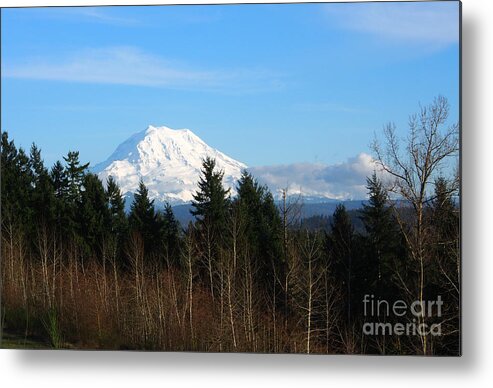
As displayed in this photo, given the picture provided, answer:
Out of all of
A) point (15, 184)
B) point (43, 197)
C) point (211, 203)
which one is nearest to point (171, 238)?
point (211, 203)

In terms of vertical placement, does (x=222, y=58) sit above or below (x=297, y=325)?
above

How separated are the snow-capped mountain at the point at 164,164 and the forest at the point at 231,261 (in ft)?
0.22

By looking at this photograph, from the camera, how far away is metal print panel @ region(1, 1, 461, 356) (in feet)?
21.1

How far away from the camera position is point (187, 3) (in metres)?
6.67

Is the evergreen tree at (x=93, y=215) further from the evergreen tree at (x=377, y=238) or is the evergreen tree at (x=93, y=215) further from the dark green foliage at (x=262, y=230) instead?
the evergreen tree at (x=377, y=238)

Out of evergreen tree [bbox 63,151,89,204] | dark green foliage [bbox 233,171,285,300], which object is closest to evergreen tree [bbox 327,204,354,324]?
dark green foliage [bbox 233,171,285,300]

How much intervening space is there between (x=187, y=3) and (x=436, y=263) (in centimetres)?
254

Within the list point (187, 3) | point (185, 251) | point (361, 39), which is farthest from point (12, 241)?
point (361, 39)

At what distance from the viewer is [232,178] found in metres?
6.70

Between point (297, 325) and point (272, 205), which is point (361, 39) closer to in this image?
point (272, 205)

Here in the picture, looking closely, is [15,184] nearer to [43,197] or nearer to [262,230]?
[43,197]

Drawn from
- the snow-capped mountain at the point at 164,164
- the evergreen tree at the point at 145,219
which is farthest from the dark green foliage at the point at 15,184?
the evergreen tree at the point at 145,219

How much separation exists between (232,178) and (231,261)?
599mm

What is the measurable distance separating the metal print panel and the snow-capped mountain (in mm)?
11
